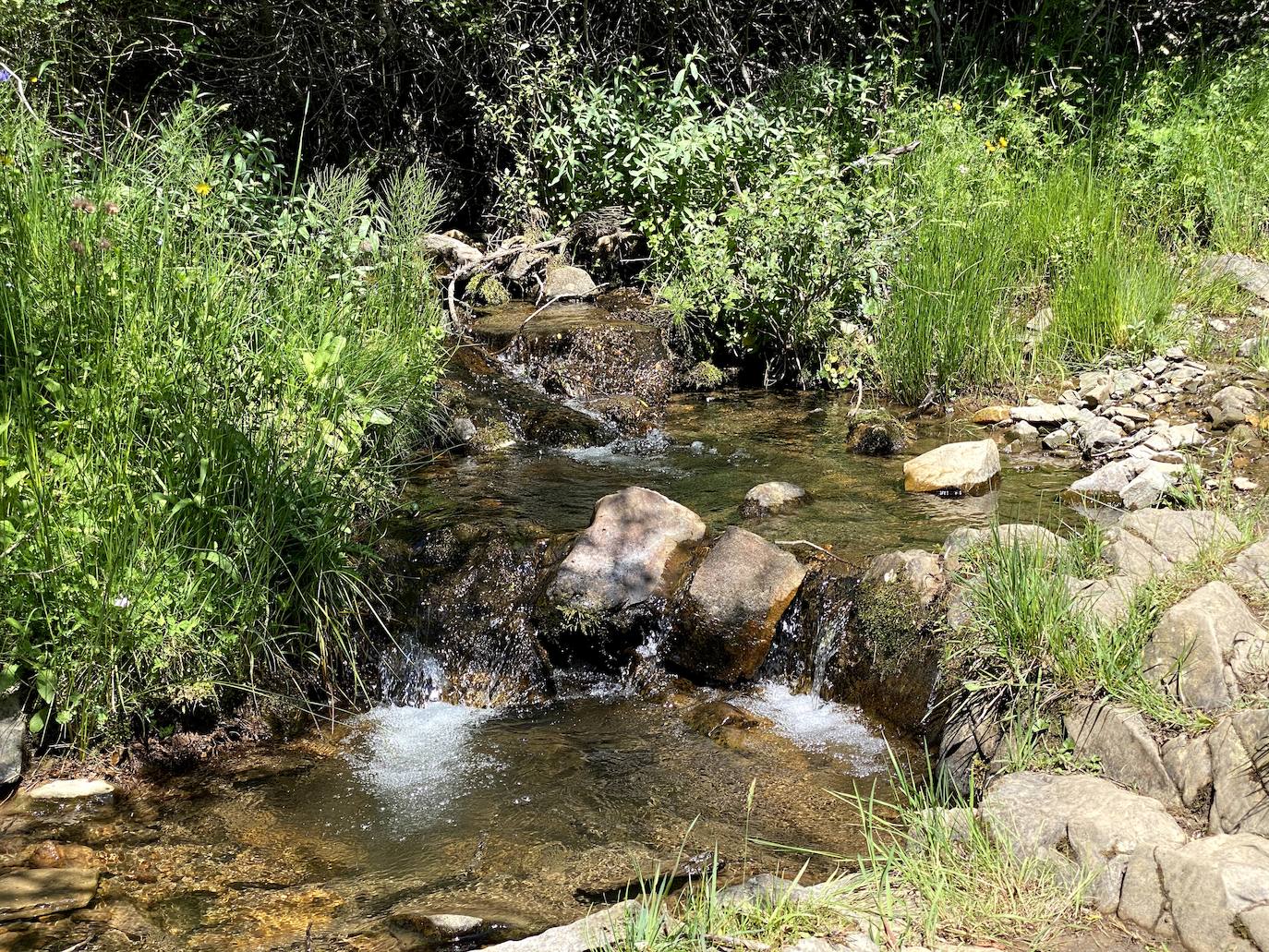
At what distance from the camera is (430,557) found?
5020 mm

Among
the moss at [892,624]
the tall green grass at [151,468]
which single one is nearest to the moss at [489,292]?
the tall green grass at [151,468]

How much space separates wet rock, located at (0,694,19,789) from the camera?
3514mm

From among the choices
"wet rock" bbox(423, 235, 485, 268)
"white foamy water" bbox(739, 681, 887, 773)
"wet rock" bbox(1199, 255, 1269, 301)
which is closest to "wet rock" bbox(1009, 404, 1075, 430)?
"wet rock" bbox(1199, 255, 1269, 301)

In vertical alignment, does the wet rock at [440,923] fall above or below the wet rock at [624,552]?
below

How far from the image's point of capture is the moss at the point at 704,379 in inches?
311

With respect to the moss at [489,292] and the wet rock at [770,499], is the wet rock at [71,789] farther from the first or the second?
the moss at [489,292]

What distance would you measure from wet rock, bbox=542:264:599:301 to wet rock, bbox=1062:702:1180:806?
20.7 ft

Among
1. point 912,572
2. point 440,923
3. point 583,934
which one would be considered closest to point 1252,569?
point 912,572

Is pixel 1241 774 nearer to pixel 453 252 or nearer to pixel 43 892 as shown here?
pixel 43 892

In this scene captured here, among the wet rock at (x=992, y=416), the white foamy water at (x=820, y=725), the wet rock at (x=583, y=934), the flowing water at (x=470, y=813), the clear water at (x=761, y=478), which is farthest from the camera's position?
the wet rock at (x=992, y=416)

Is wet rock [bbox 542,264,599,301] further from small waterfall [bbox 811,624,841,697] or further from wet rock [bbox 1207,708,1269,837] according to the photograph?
wet rock [bbox 1207,708,1269,837]

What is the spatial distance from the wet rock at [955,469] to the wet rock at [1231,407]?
1231 millimetres

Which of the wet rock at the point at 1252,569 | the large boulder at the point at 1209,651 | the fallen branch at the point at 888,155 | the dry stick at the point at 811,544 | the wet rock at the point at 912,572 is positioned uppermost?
the fallen branch at the point at 888,155

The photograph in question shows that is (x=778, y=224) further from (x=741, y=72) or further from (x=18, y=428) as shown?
(x=18, y=428)
